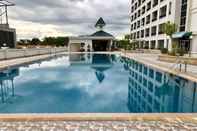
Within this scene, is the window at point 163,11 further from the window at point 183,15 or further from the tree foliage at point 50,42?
the tree foliage at point 50,42

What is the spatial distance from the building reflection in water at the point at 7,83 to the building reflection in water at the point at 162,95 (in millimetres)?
6286

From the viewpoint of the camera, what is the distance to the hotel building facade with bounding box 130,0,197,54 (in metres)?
25.5

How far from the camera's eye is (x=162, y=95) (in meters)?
9.34

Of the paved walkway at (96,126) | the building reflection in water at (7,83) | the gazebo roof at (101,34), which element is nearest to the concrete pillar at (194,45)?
the gazebo roof at (101,34)

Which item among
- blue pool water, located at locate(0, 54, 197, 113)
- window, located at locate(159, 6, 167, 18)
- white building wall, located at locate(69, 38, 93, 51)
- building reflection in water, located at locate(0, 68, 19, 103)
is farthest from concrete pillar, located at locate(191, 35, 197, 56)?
white building wall, located at locate(69, 38, 93, 51)

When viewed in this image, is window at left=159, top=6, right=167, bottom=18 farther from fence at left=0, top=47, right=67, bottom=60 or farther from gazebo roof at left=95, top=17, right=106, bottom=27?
fence at left=0, top=47, right=67, bottom=60

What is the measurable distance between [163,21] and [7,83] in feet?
99.5

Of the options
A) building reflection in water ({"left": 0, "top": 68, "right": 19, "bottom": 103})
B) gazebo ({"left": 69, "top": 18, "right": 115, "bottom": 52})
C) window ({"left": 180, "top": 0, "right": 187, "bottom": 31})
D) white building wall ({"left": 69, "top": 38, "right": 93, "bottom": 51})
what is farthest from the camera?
white building wall ({"left": 69, "top": 38, "right": 93, "bottom": 51})

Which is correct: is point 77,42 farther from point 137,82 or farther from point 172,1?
point 137,82

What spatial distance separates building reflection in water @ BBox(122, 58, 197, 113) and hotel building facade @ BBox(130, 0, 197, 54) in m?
14.4

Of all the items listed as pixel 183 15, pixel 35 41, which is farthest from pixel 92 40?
pixel 35 41

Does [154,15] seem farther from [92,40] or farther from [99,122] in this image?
[99,122]

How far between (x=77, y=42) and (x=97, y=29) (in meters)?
6.22

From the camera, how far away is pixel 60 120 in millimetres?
4941
